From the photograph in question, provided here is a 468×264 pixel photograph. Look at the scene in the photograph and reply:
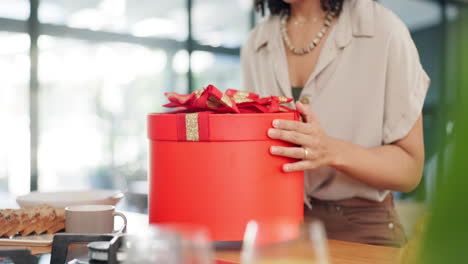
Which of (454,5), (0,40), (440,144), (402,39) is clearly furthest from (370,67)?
(454,5)

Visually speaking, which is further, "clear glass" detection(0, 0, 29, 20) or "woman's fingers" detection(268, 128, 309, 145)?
"clear glass" detection(0, 0, 29, 20)

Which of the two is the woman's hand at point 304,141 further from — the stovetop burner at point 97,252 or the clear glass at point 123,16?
the clear glass at point 123,16

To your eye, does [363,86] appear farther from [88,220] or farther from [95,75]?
[95,75]

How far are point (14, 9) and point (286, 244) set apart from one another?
3107mm

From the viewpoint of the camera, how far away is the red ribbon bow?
2.82 feet

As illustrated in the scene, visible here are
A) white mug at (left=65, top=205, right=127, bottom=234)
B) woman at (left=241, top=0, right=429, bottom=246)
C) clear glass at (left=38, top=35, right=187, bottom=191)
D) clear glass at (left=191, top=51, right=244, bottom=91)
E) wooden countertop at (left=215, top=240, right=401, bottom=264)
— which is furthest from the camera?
clear glass at (left=191, top=51, right=244, bottom=91)

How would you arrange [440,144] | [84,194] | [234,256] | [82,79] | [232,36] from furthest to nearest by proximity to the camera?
[232,36] < [82,79] < [84,194] < [234,256] < [440,144]

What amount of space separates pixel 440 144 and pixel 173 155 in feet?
2.35

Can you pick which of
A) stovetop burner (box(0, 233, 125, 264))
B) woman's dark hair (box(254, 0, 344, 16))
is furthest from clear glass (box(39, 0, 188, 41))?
stovetop burner (box(0, 233, 125, 264))

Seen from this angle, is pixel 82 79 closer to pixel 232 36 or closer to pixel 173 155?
pixel 232 36

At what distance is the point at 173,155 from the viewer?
869mm

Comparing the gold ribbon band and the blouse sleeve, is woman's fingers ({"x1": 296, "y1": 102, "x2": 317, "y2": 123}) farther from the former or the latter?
the blouse sleeve

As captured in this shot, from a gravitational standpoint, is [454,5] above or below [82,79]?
above

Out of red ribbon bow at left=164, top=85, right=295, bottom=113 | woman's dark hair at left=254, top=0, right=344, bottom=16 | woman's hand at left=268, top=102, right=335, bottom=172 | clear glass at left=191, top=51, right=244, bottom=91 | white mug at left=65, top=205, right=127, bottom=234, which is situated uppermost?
clear glass at left=191, top=51, right=244, bottom=91
